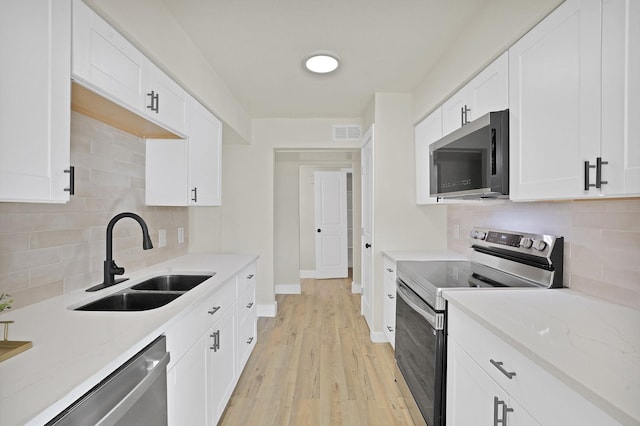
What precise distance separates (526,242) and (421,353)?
86 centimetres

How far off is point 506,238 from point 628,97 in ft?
3.80

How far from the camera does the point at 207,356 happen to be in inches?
66.1

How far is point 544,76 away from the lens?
1.37 metres

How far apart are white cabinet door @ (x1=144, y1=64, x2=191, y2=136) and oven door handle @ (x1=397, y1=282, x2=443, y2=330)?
1771 millimetres

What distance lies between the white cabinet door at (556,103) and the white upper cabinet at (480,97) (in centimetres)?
7

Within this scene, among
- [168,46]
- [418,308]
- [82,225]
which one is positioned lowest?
[418,308]

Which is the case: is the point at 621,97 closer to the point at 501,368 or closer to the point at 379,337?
the point at 501,368

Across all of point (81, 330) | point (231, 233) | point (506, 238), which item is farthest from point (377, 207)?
point (81, 330)

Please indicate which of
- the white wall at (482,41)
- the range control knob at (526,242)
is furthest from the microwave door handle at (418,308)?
the white wall at (482,41)

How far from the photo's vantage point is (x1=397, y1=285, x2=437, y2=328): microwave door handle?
1688mm

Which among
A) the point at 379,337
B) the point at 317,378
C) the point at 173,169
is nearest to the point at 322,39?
the point at 173,169

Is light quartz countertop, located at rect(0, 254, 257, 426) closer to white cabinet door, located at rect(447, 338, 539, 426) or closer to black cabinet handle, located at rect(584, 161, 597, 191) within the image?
white cabinet door, located at rect(447, 338, 539, 426)

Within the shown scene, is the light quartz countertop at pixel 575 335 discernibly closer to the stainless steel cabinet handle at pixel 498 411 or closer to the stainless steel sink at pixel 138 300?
the stainless steel cabinet handle at pixel 498 411

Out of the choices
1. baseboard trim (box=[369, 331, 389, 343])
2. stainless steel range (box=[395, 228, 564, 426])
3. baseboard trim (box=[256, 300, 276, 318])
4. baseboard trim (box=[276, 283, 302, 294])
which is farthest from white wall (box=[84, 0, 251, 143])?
baseboard trim (box=[276, 283, 302, 294])
